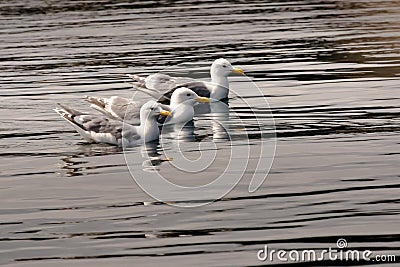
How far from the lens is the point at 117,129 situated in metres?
18.2

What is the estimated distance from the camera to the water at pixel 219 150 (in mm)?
12141

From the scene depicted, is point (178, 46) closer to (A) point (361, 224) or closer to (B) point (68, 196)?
(B) point (68, 196)

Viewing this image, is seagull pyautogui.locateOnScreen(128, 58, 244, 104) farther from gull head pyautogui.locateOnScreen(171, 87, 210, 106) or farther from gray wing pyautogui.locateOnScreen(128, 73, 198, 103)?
gull head pyautogui.locateOnScreen(171, 87, 210, 106)

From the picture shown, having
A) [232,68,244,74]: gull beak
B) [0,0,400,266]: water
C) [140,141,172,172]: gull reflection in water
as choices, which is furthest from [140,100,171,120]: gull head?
[232,68,244,74]: gull beak

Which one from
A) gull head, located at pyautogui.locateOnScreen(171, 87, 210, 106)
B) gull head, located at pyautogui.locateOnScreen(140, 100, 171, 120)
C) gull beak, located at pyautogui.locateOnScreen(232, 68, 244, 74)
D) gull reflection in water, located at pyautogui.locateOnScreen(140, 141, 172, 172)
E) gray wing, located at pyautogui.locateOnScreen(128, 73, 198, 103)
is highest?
gull beak, located at pyautogui.locateOnScreen(232, 68, 244, 74)

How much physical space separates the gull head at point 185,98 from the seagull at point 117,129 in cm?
208

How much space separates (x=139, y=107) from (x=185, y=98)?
905 mm

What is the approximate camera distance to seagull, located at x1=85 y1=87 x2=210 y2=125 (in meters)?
20.4

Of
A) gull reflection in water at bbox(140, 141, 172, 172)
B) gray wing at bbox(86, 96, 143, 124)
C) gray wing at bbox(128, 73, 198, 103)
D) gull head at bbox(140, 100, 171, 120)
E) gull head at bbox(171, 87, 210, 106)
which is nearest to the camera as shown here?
gull reflection in water at bbox(140, 141, 172, 172)

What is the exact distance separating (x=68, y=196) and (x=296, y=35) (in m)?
20.9

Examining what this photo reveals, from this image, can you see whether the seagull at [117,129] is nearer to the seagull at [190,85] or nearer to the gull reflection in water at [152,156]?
the gull reflection in water at [152,156]

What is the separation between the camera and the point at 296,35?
3456 centimetres

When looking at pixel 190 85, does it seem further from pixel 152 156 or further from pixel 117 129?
pixel 152 156

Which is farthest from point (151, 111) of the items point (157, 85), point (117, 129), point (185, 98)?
point (157, 85)
